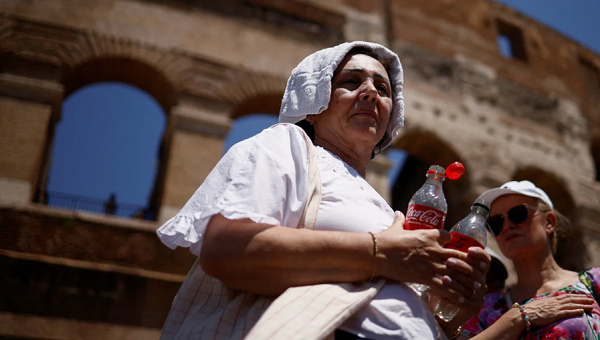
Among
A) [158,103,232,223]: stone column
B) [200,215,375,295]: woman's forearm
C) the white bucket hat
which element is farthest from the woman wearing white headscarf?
[158,103,232,223]: stone column

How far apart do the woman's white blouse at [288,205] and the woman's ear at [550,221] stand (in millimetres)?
1720

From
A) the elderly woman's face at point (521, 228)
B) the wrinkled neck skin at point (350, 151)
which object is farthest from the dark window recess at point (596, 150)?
the wrinkled neck skin at point (350, 151)

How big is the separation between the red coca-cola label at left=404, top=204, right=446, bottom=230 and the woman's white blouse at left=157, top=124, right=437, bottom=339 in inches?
3.1

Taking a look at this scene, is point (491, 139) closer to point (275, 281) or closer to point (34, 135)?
point (34, 135)

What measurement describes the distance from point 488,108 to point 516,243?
7327 millimetres

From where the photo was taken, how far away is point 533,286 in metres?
2.83

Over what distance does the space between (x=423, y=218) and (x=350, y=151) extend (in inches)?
18.9

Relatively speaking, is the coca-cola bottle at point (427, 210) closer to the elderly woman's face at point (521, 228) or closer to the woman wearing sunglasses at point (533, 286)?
the woman wearing sunglasses at point (533, 286)

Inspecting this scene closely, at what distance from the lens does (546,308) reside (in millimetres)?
2420

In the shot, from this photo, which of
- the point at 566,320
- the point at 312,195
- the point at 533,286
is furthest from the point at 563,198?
the point at 312,195

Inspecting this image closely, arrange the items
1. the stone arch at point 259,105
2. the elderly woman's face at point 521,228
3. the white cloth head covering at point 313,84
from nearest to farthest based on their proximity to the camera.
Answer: the white cloth head covering at point 313,84
the elderly woman's face at point 521,228
the stone arch at point 259,105

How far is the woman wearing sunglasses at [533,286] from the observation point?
236cm

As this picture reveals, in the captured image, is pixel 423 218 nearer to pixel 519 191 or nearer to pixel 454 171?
pixel 454 171

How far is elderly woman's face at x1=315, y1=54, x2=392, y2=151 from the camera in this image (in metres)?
2.01
